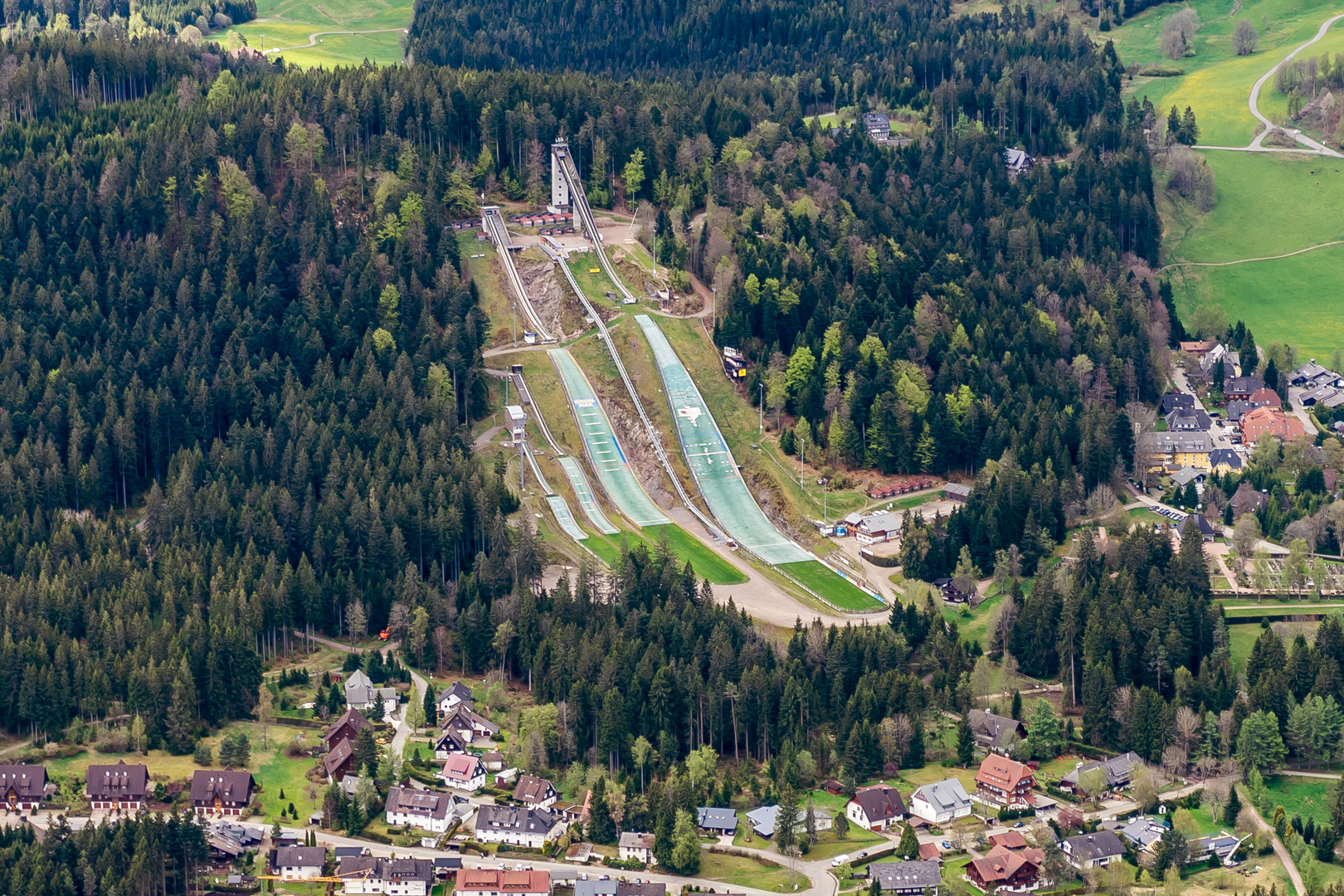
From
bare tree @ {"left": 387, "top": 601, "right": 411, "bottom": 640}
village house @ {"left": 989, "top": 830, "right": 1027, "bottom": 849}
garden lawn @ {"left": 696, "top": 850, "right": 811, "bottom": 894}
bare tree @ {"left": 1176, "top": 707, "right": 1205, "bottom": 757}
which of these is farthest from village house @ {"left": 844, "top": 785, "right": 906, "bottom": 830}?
bare tree @ {"left": 387, "top": 601, "right": 411, "bottom": 640}

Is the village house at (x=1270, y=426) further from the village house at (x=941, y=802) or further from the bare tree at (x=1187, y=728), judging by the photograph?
the village house at (x=941, y=802)

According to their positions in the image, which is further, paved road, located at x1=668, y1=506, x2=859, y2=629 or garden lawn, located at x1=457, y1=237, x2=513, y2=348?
garden lawn, located at x1=457, y1=237, x2=513, y2=348

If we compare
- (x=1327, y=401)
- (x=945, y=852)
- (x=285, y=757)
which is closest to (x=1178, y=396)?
(x=1327, y=401)

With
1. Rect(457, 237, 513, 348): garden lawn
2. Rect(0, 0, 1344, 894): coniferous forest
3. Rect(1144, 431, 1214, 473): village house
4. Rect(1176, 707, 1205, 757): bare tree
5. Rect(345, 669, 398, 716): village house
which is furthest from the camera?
Rect(457, 237, 513, 348): garden lawn

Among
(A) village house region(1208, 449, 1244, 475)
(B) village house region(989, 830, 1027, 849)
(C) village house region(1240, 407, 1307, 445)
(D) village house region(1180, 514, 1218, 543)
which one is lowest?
(B) village house region(989, 830, 1027, 849)

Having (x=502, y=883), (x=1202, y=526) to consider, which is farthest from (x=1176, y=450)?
(x=502, y=883)

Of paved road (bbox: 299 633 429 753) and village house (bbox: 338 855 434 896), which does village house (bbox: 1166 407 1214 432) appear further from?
village house (bbox: 338 855 434 896)

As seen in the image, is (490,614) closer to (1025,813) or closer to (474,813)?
(474,813)
